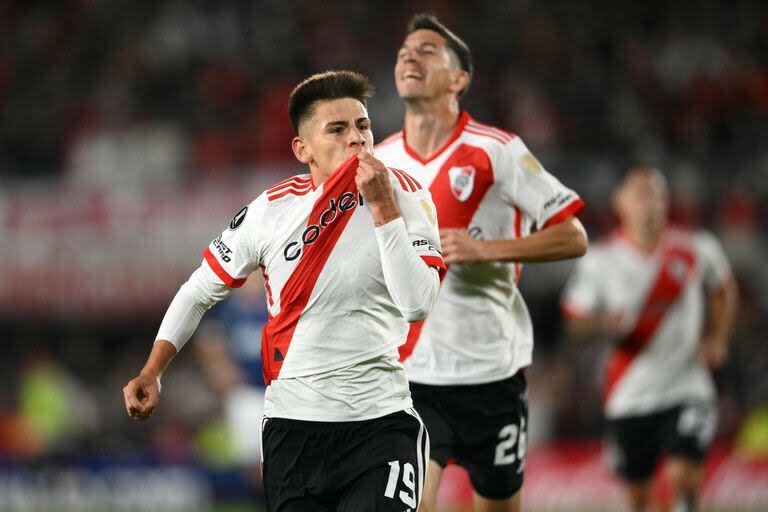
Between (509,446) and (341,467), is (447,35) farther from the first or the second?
(341,467)

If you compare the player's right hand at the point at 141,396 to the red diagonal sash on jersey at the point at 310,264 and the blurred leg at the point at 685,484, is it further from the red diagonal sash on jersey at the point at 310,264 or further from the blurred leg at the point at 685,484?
the blurred leg at the point at 685,484

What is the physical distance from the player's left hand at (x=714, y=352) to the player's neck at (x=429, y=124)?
3.15 metres

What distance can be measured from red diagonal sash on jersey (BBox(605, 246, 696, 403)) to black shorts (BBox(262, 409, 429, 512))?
13.2ft

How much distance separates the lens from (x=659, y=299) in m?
7.69

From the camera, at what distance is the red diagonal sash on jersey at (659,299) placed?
768 cm

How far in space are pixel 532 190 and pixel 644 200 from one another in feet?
9.19

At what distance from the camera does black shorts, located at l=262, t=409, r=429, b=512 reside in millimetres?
3895

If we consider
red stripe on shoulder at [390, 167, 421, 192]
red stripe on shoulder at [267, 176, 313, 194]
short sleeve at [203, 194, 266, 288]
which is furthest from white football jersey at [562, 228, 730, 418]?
short sleeve at [203, 194, 266, 288]

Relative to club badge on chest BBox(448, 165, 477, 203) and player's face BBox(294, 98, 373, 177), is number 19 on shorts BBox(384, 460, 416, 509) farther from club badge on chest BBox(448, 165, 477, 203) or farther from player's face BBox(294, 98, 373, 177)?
club badge on chest BBox(448, 165, 477, 203)

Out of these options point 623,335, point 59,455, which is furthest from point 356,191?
point 59,455

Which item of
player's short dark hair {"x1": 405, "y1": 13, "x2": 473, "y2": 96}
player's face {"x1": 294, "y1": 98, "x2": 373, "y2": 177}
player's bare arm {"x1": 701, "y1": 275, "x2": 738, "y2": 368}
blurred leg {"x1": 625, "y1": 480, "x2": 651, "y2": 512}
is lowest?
blurred leg {"x1": 625, "y1": 480, "x2": 651, "y2": 512}

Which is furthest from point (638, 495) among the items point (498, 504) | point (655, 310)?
point (498, 504)

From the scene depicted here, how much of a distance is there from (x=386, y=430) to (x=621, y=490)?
20.4 ft

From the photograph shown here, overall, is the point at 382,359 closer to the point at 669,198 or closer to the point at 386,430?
the point at 386,430
